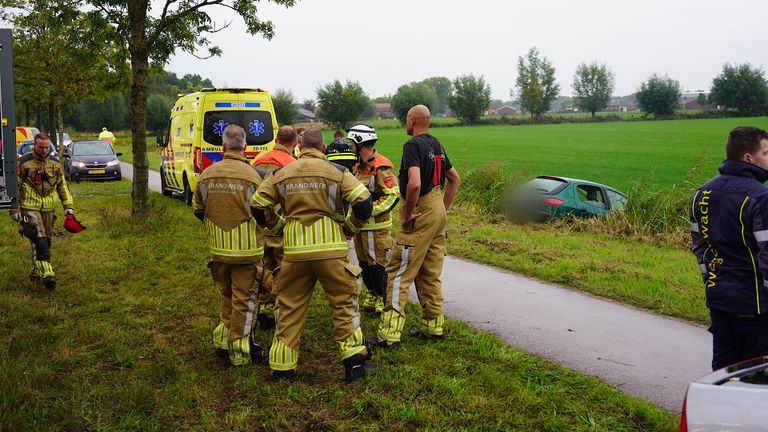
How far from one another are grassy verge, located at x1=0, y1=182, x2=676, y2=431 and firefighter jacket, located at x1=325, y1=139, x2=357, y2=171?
5.59 feet

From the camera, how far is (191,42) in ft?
46.6

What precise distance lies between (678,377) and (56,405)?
15.5 feet

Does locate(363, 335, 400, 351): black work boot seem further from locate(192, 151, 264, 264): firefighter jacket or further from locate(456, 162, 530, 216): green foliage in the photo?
locate(456, 162, 530, 216): green foliage

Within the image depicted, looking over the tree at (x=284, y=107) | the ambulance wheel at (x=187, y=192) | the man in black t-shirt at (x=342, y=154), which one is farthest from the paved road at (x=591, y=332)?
the tree at (x=284, y=107)

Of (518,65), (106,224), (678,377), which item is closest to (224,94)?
(106,224)

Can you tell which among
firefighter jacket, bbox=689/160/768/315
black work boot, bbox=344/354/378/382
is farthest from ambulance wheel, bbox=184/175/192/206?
firefighter jacket, bbox=689/160/768/315

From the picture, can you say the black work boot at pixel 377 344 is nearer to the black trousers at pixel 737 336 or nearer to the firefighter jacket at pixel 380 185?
the firefighter jacket at pixel 380 185

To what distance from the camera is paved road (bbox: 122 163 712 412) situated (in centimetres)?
523

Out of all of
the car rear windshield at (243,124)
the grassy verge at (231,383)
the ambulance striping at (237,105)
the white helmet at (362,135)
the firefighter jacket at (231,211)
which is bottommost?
the grassy verge at (231,383)

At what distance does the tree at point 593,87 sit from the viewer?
412 ft

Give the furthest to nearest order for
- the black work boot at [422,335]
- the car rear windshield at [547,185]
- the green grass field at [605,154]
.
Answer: the green grass field at [605,154], the car rear windshield at [547,185], the black work boot at [422,335]

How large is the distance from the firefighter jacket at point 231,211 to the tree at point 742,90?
3555 inches

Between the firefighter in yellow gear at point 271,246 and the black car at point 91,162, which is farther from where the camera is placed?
the black car at point 91,162

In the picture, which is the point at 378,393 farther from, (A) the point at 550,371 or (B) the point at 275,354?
(A) the point at 550,371
